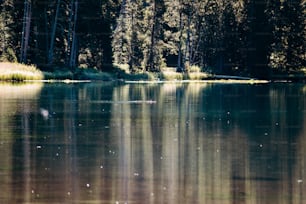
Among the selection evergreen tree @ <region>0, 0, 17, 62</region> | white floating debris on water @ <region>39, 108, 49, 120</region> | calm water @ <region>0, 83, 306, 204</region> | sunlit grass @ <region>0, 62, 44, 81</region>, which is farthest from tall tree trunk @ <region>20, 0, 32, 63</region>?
white floating debris on water @ <region>39, 108, 49, 120</region>

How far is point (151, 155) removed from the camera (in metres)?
21.5

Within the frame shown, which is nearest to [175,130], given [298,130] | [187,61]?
[298,130]

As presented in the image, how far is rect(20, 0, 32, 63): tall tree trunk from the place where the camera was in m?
82.1

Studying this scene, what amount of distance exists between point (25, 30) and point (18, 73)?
36.5ft

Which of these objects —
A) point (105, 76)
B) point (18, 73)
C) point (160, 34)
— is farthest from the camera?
point (160, 34)

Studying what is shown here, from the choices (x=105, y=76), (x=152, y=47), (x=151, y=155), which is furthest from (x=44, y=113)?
(x=152, y=47)

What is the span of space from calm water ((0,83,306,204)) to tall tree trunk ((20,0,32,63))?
44.4 m

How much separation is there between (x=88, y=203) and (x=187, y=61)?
313 ft

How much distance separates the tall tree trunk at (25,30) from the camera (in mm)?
82125

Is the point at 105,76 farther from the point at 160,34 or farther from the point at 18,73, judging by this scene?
the point at 160,34

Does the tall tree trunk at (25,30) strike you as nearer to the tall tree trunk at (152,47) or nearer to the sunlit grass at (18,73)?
the sunlit grass at (18,73)

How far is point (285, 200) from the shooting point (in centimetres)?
1523

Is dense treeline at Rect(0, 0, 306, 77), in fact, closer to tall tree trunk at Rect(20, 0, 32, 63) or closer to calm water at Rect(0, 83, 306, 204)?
tall tree trunk at Rect(20, 0, 32, 63)

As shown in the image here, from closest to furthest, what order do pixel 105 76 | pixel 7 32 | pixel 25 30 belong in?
pixel 25 30, pixel 105 76, pixel 7 32
